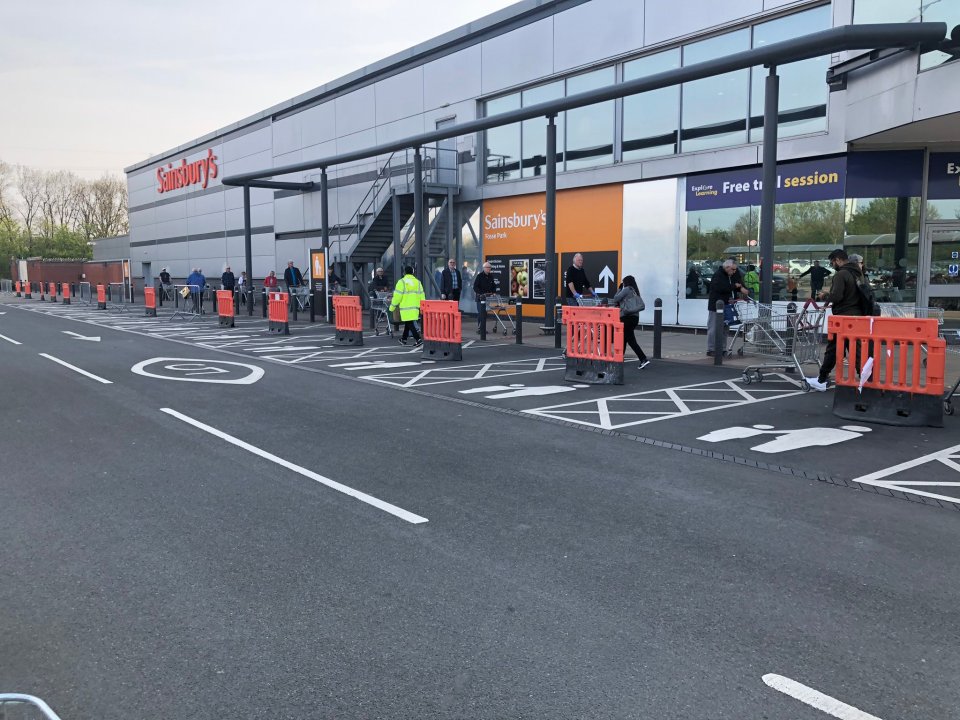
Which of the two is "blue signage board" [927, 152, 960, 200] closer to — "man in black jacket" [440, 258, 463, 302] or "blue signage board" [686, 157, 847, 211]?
"blue signage board" [686, 157, 847, 211]

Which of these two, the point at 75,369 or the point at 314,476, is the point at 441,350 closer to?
the point at 75,369

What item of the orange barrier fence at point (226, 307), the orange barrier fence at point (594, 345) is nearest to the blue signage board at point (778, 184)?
the orange barrier fence at point (594, 345)

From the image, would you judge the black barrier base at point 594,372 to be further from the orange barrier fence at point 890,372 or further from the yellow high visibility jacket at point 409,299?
the yellow high visibility jacket at point 409,299

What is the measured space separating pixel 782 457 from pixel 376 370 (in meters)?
8.13

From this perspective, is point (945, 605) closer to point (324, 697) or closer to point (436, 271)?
point (324, 697)

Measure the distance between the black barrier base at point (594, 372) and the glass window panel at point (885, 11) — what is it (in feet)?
28.3

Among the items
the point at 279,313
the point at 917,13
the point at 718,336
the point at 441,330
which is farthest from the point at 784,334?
the point at 279,313

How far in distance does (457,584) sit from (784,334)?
8465 millimetres

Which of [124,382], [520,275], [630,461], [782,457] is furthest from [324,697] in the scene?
[520,275]

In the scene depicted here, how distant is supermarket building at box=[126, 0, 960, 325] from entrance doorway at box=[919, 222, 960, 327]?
0.12ft

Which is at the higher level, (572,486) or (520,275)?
(520,275)

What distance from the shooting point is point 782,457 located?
23.9 feet

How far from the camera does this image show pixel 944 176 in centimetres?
1630

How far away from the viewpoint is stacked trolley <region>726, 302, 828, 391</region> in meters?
11.1
